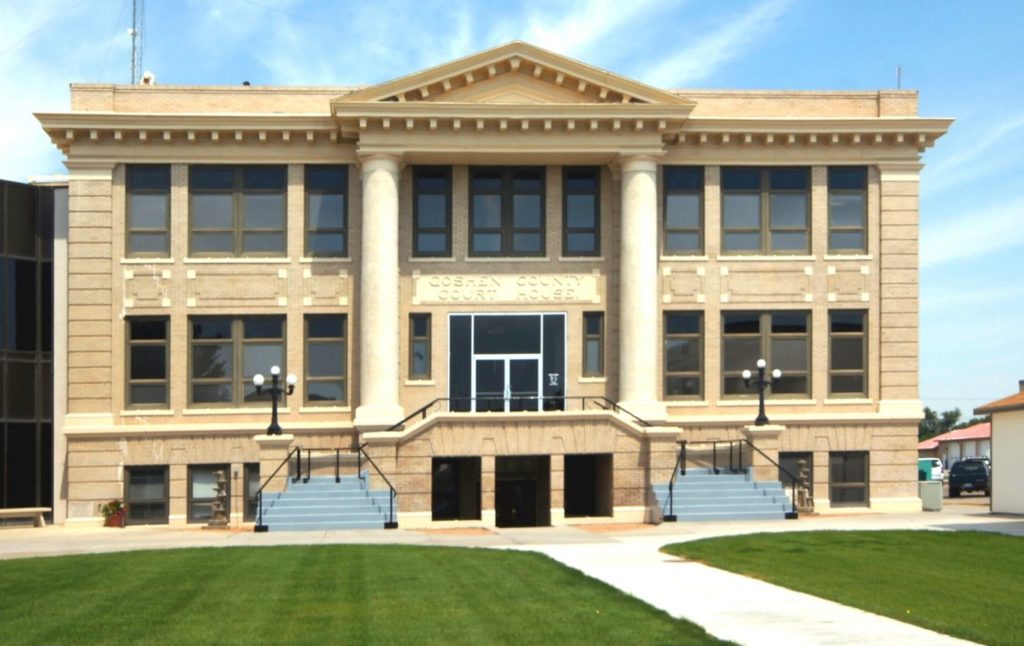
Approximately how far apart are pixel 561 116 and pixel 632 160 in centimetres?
244

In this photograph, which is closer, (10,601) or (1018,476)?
(10,601)

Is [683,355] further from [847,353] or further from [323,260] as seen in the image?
[323,260]

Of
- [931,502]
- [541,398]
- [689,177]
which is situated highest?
[689,177]

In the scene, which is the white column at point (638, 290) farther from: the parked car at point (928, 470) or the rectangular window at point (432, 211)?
the parked car at point (928, 470)

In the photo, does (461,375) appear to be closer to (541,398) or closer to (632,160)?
(541,398)

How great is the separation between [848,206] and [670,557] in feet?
64.9

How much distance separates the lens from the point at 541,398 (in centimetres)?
3841

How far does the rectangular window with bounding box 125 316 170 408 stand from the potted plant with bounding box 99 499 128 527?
2.92 metres

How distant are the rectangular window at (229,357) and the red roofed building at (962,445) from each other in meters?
73.7

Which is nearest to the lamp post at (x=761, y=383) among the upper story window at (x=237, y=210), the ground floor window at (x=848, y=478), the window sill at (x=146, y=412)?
the ground floor window at (x=848, y=478)

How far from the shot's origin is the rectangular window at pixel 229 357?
38688mm

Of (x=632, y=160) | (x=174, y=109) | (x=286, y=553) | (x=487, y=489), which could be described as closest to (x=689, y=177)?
(x=632, y=160)

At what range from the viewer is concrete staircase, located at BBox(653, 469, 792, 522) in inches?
1346

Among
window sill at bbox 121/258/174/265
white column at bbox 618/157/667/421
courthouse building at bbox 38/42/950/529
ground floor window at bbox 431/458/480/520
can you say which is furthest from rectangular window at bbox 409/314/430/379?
window sill at bbox 121/258/174/265
